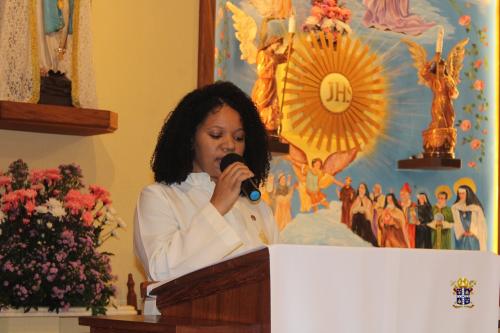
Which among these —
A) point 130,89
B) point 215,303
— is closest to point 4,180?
point 130,89

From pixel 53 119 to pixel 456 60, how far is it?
3.42 metres

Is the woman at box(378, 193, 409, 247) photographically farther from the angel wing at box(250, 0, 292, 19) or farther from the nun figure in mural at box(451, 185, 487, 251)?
the angel wing at box(250, 0, 292, 19)

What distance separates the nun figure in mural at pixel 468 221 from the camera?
6.80m

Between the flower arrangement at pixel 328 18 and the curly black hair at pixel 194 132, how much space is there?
2720mm

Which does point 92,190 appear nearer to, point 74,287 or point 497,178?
point 74,287

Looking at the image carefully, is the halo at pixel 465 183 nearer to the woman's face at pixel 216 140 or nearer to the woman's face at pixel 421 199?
the woman's face at pixel 421 199

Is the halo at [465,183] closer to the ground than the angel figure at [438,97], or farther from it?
closer to the ground

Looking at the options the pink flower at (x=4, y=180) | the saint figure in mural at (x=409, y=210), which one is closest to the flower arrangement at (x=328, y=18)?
the saint figure in mural at (x=409, y=210)

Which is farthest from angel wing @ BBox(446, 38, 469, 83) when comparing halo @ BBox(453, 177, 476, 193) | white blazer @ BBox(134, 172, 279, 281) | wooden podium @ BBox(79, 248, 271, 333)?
wooden podium @ BBox(79, 248, 271, 333)

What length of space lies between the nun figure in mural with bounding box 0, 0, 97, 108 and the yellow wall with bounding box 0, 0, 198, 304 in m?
0.42

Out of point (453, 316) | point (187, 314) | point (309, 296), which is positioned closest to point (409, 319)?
point (453, 316)

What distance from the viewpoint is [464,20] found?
7004 mm

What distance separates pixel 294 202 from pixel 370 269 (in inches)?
156

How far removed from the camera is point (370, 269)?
2.25 meters
